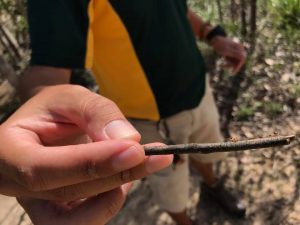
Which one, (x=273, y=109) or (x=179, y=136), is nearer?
(x=179, y=136)

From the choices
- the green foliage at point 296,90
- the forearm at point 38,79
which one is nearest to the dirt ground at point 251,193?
the green foliage at point 296,90

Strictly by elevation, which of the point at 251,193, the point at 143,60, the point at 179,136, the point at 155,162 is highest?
the point at 155,162

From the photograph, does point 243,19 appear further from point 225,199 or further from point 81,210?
point 81,210

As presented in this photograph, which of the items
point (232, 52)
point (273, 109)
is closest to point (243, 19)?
point (273, 109)

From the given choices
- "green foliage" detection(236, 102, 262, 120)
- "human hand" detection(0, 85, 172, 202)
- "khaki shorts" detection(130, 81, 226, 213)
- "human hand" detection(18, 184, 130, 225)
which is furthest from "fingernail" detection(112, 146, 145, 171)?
"green foliage" detection(236, 102, 262, 120)

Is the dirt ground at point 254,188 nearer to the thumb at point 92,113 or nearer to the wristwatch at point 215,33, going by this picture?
the wristwatch at point 215,33

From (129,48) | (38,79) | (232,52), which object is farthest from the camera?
(232,52)

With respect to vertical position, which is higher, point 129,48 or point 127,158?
point 127,158

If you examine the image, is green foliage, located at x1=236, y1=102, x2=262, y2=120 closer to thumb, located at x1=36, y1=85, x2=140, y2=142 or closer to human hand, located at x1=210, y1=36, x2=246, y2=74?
human hand, located at x1=210, y1=36, x2=246, y2=74
